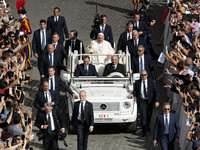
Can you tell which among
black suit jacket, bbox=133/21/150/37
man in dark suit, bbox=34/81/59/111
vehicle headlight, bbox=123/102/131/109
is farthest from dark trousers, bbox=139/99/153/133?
black suit jacket, bbox=133/21/150/37

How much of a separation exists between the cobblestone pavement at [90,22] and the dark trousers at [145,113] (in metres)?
0.33

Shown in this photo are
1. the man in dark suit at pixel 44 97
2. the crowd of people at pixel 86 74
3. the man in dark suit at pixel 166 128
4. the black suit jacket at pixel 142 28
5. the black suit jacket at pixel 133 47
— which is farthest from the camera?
the black suit jacket at pixel 142 28

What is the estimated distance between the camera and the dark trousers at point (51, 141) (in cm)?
1392

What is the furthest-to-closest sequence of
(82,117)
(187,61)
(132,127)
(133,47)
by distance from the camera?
(133,47), (132,127), (187,61), (82,117)

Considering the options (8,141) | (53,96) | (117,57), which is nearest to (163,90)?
(117,57)

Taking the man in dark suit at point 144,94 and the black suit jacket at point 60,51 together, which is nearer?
the man in dark suit at point 144,94

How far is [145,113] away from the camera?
15508 millimetres

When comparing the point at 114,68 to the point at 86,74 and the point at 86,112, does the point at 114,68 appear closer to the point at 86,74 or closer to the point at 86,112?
the point at 86,74

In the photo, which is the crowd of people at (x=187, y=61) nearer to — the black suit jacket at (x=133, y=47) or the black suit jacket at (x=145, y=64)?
the black suit jacket at (x=145, y=64)

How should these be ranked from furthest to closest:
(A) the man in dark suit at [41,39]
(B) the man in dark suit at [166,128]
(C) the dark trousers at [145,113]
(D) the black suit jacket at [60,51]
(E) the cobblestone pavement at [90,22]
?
(A) the man in dark suit at [41,39]
(D) the black suit jacket at [60,51]
(C) the dark trousers at [145,113]
(E) the cobblestone pavement at [90,22]
(B) the man in dark suit at [166,128]

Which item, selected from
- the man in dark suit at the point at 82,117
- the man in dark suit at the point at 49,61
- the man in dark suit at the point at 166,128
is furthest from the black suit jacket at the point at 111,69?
the man in dark suit at the point at 166,128

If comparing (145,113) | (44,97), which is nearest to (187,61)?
(145,113)

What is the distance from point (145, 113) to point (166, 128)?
199 cm

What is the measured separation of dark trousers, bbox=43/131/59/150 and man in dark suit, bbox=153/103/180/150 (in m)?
2.42
